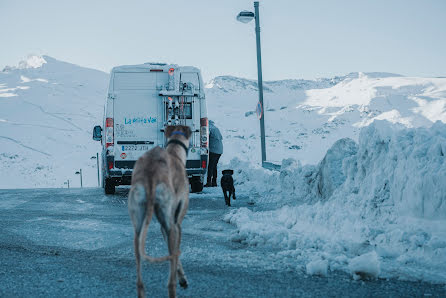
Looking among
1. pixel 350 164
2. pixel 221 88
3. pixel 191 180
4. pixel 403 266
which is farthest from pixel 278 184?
pixel 221 88

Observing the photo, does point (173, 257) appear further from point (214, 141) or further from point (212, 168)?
point (212, 168)

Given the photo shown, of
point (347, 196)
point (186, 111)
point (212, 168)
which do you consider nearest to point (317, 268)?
point (347, 196)

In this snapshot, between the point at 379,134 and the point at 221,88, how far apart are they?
3886 inches

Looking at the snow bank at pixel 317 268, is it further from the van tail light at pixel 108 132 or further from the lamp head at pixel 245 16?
the lamp head at pixel 245 16

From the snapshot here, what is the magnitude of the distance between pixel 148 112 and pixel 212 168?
3.76 m

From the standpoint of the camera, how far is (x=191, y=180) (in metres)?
12.7

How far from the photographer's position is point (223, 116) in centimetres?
7325

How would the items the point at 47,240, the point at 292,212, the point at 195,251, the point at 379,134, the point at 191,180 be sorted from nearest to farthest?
the point at 195,251 → the point at 47,240 → the point at 379,134 → the point at 292,212 → the point at 191,180

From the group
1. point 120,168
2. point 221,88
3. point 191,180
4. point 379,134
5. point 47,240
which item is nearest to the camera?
point 47,240

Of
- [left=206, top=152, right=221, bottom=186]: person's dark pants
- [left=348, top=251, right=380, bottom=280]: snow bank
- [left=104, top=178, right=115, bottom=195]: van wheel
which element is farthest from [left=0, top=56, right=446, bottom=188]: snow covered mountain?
[left=348, top=251, right=380, bottom=280]: snow bank

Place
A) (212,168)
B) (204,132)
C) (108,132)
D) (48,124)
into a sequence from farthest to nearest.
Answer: (48,124)
(212,168)
(204,132)
(108,132)

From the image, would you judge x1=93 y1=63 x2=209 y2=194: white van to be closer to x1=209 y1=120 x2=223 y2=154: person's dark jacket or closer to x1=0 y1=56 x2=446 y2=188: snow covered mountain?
x1=209 y1=120 x2=223 y2=154: person's dark jacket

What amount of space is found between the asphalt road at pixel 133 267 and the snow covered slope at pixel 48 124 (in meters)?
28.9

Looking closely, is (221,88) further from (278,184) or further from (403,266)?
(403,266)
